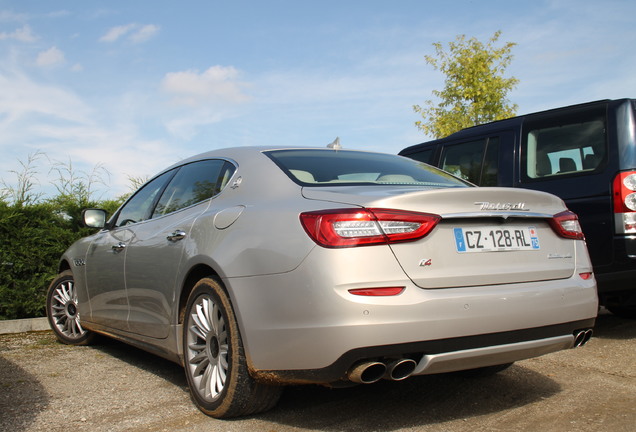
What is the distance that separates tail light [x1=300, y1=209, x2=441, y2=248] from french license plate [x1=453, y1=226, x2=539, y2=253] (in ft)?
0.63

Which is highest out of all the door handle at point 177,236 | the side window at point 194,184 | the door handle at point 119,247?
the side window at point 194,184

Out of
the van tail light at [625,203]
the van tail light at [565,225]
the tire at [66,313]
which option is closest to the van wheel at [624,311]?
the van tail light at [625,203]

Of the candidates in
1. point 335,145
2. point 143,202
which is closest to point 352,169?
point 335,145

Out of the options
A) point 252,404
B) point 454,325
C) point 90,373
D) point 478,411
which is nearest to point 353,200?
point 454,325

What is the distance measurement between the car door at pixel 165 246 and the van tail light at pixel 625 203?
3.16m

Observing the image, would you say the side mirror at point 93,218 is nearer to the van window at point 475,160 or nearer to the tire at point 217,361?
the tire at point 217,361

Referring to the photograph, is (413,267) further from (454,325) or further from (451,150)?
(451,150)

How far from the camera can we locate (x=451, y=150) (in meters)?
7.06

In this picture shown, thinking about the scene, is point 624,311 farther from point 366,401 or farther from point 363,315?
point 363,315

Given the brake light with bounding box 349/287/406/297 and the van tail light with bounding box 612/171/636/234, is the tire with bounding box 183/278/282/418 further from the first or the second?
the van tail light with bounding box 612/171/636/234

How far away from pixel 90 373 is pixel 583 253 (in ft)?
11.5

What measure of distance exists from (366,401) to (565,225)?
→ 4.83ft

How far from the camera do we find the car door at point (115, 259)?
15.6 ft

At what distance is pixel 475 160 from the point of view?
21.9 feet
